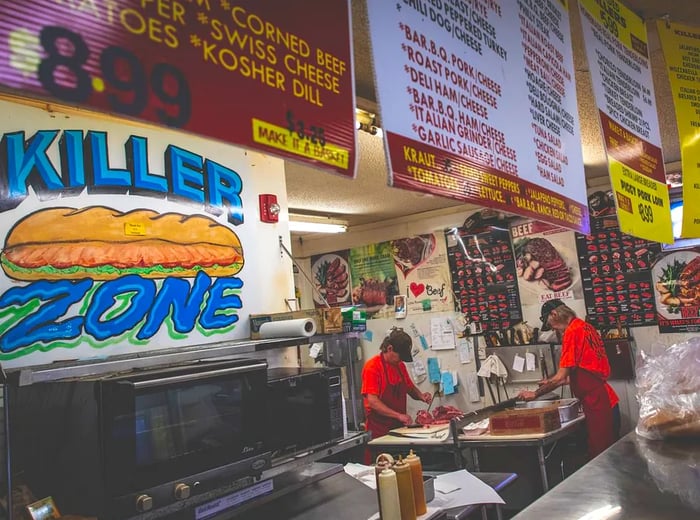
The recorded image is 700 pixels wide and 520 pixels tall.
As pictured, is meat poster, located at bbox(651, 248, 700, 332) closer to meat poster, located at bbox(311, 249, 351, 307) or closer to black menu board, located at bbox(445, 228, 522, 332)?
black menu board, located at bbox(445, 228, 522, 332)

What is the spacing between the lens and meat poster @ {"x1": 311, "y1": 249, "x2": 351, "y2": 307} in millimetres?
8469

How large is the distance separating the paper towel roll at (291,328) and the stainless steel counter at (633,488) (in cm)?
126

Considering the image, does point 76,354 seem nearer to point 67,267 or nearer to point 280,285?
point 67,267

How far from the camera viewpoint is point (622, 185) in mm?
2566

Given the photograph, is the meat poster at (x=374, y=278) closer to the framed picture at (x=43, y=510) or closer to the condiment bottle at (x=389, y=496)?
the condiment bottle at (x=389, y=496)

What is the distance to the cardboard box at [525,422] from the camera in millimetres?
4367

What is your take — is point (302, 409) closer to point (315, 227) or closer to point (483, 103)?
point (483, 103)

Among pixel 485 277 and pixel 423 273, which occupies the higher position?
pixel 423 273

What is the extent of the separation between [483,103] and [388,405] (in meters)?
3.92

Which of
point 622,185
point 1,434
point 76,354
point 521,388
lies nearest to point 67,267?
point 76,354

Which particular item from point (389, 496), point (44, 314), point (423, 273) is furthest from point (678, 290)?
point (44, 314)

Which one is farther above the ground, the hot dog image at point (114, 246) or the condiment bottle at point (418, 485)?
the hot dog image at point (114, 246)

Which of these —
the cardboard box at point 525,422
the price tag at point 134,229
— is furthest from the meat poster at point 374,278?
the price tag at point 134,229

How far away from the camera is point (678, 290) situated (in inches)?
236
